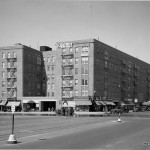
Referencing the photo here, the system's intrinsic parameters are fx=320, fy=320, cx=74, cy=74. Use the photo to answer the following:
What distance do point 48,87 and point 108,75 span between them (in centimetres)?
1729

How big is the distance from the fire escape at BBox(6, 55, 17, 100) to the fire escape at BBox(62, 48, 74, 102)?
42.3 feet

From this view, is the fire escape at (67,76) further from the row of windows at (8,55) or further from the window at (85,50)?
the row of windows at (8,55)

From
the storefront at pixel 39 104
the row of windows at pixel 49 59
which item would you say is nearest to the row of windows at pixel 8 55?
the row of windows at pixel 49 59

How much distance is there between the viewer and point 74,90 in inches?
3201

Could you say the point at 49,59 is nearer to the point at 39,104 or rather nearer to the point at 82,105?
the point at 39,104

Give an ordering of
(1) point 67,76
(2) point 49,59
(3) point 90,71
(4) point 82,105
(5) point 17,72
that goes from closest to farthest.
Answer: (3) point 90,71 → (4) point 82,105 → (1) point 67,76 → (5) point 17,72 → (2) point 49,59

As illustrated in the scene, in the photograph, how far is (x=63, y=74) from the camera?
274 feet

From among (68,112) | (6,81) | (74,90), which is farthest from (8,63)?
(68,112)

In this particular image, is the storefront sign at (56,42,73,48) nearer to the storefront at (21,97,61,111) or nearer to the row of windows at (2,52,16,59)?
the row of windows at (2,52,16,59)

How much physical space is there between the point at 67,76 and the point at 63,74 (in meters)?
1.44

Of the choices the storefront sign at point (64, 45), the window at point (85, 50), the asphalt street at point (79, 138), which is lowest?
the asphalt street at point (79, 138)

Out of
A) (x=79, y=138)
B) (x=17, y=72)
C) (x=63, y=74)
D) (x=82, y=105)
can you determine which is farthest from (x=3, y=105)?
(x=79, y=138)

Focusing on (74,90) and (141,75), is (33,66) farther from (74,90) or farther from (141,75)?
(141,75)

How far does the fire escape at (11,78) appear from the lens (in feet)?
278
